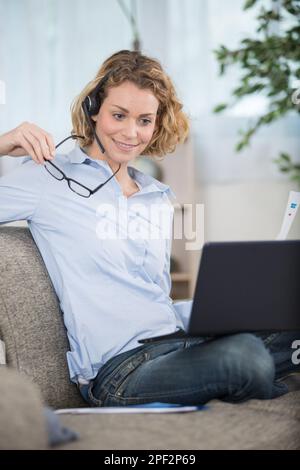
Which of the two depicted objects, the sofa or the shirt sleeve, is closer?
the sofa

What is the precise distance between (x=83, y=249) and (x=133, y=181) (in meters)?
0.24

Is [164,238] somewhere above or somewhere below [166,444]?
above

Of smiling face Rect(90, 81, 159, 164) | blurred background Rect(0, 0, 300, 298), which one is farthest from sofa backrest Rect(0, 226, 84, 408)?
blurred background Rect(0, 0, 300, 298)

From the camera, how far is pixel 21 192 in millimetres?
1184

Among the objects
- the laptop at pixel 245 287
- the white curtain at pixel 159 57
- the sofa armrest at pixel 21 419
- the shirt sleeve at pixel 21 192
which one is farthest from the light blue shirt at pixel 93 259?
the white curtain at pixel 159 57

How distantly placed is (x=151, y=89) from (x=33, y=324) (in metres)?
0.50

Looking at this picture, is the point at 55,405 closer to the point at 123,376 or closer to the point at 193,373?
the point at 123,376

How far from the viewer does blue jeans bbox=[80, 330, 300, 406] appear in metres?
1.01

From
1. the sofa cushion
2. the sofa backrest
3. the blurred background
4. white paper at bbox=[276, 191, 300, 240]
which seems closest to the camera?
the sofa cushion

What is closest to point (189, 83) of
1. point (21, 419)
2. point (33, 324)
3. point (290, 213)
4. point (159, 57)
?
point (159, 57)

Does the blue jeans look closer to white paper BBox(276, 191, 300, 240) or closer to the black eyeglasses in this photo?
white paper BBox(276, 191, 300, 240)

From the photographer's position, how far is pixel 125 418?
3.15 ft

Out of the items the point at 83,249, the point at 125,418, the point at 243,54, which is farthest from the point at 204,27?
the point at 125,418

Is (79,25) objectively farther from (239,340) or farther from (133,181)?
(239,340)
